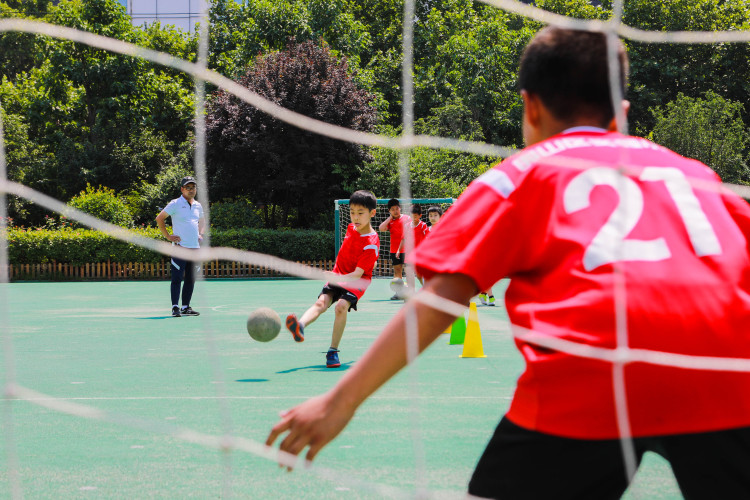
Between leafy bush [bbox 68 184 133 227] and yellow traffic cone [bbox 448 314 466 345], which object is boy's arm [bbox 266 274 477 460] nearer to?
yellow traffic cone [bbox 448 314 466 345]

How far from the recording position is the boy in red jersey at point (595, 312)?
5.28 feet

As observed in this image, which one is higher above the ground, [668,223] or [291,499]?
[668,223]

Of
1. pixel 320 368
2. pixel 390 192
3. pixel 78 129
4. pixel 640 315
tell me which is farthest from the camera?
pixel 78 129

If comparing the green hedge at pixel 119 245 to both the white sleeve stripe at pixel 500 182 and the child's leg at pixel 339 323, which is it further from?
the white sleeve stripe at pixel 500 182

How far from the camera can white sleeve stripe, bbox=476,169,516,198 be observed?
1643mm

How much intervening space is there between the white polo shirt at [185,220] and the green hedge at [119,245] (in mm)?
11912

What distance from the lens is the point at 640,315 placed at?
5.24 feet

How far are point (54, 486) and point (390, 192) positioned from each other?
2169 centimetres

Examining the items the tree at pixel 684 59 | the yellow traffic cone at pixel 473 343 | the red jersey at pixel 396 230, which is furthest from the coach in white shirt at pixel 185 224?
the tree at pixel 684 59

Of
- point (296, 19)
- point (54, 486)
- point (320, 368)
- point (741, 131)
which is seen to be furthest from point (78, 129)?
point (54, 486)

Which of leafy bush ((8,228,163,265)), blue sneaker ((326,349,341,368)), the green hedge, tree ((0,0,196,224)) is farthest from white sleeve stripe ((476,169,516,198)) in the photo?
tree ((0,0,196,224))

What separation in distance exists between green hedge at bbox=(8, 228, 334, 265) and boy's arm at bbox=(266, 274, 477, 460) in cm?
2110

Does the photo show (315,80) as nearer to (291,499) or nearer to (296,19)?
(296,19)

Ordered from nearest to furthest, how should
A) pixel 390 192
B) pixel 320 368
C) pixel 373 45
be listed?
pixel 320 368 → pixel 390 192 → pixel 373 45
